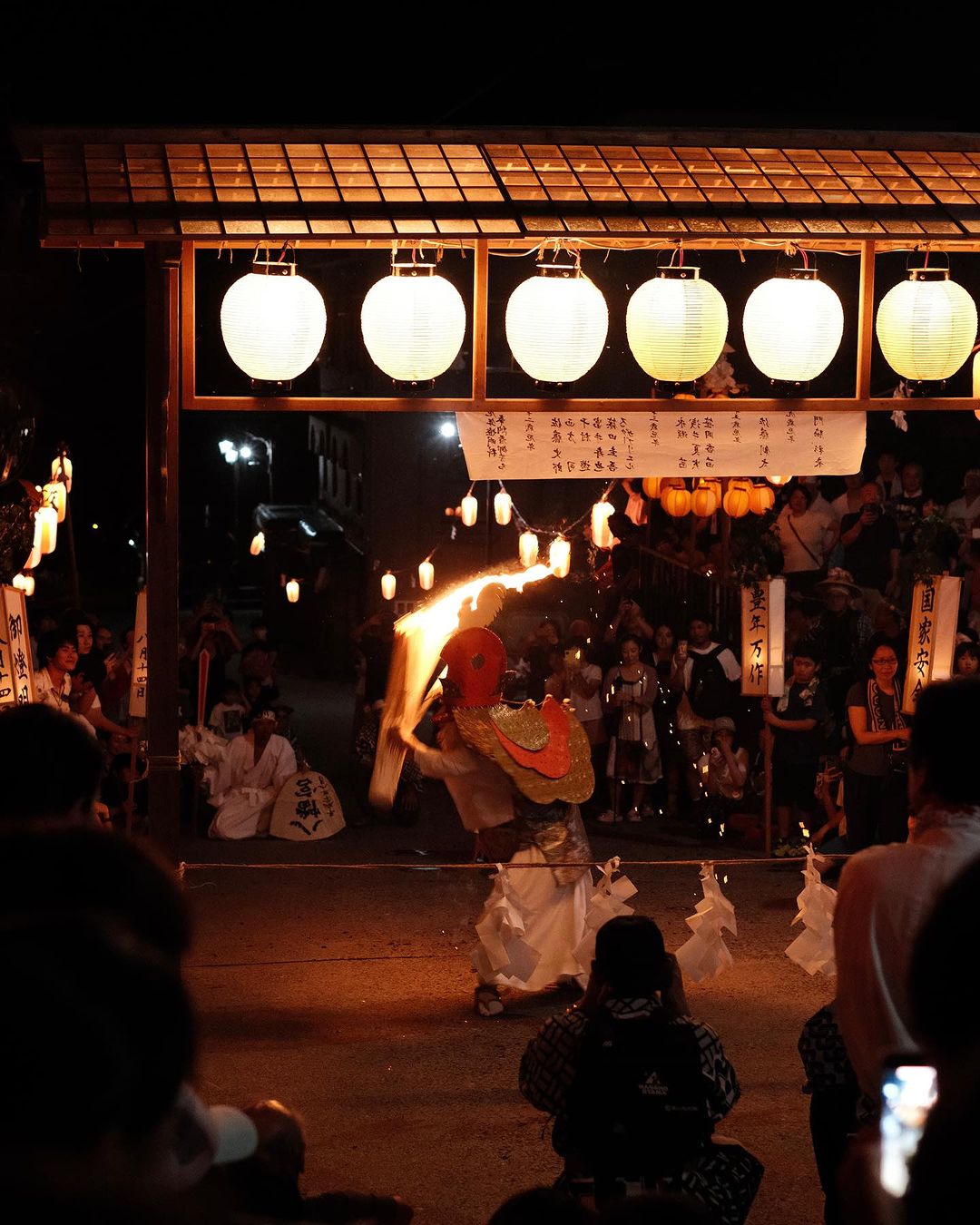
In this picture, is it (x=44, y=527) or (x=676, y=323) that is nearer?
(x=676, y=323)

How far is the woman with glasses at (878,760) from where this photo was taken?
9945 millimetres

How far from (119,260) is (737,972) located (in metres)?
18.8

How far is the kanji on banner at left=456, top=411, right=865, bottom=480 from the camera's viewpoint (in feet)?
23.4

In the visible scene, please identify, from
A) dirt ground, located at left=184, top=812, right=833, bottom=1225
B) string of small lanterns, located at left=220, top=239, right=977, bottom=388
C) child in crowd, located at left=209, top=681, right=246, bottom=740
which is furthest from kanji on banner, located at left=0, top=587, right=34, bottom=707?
child in crowd, located at left=209, top=681, right=246, bottom=740

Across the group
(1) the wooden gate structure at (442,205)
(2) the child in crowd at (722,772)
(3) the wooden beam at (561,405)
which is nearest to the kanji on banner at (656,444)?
(3) the wooden beam at (561,405)

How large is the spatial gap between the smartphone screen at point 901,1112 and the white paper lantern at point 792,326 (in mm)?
5068

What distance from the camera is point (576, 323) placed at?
6.78 m

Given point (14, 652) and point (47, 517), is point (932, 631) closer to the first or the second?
point (14, 652)

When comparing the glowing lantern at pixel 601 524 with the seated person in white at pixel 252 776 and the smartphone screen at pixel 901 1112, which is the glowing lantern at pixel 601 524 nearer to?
the seated person in white at pixel 252 776

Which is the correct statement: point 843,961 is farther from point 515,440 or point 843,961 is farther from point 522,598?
point 522,598

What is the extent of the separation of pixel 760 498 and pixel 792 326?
21.9 feet

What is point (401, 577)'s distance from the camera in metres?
23.9

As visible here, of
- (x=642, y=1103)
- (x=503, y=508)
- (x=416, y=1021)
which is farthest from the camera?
(x=503, y=508)

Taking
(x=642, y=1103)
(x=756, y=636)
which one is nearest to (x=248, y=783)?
(x=756, y=636)
